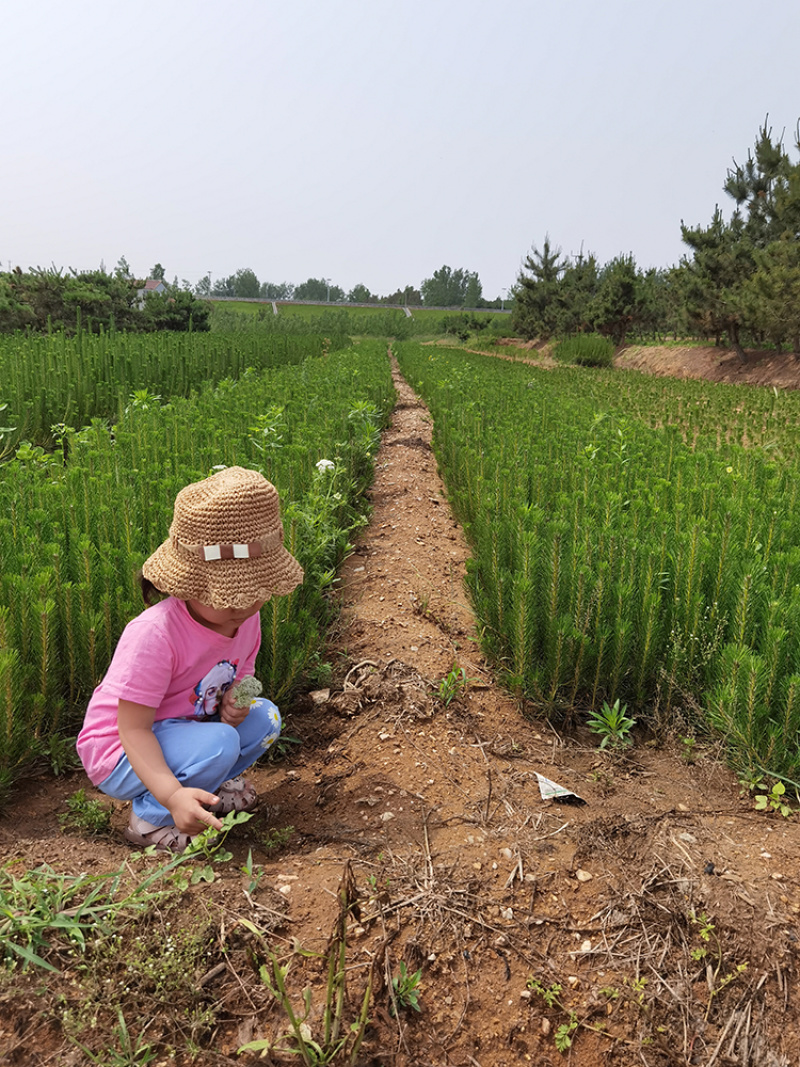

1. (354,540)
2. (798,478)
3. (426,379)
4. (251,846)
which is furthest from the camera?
(426,379)

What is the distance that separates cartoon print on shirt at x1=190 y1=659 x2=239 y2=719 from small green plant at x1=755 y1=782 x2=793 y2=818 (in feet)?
6.19

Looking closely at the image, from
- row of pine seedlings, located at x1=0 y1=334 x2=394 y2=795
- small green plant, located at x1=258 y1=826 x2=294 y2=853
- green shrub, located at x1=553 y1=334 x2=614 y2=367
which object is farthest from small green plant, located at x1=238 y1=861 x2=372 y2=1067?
green shrub, located at x1=553 y1=334 x2=614 y2=367

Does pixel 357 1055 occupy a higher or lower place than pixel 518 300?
lower

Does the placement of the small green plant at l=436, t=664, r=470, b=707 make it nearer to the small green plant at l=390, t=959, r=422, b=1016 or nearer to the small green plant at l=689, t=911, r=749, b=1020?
the small green plant at l=689, t=911, r=749, b=1020

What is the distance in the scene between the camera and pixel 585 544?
3.12 meters

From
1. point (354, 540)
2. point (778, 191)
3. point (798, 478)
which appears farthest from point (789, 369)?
point (354, 540)

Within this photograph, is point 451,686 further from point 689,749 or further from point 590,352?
point 590,352

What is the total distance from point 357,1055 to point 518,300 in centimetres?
4957

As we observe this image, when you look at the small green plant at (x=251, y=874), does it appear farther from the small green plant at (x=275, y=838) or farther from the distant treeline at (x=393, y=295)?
the distant treeline at (x=393, y=295)

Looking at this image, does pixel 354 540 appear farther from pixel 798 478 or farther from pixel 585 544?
pixel 798 478

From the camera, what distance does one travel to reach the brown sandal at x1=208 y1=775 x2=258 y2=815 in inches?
92.3

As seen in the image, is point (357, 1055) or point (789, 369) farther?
point (789, 369)

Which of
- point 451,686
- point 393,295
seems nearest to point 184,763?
point 451,686

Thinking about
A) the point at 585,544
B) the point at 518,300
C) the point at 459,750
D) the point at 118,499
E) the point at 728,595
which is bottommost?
A: the point at 459,750
